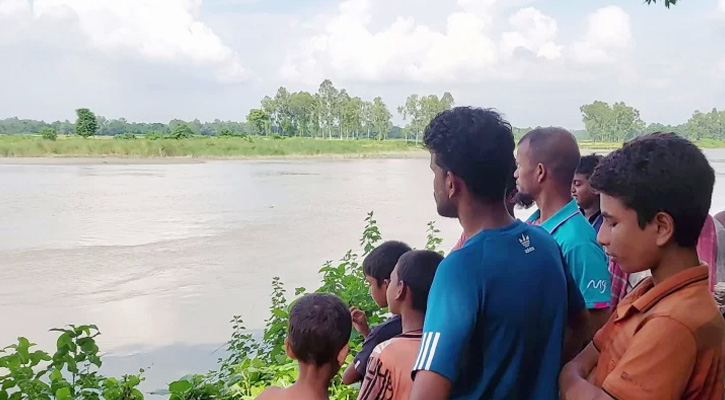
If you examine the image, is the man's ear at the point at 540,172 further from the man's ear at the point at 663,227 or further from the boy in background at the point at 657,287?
the man's ear at the point at 663,227

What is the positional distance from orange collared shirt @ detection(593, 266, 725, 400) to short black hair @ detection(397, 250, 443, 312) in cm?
62

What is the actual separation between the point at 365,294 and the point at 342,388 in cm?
113

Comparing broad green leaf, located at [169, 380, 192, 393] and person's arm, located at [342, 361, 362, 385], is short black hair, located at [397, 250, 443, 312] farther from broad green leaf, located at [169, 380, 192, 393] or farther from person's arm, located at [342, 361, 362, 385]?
broad green leaf, located at [169, 380, 192, 393]

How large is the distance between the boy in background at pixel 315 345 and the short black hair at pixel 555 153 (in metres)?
0.83

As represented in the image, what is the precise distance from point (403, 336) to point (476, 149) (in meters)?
0.66

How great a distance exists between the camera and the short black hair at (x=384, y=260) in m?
2.50

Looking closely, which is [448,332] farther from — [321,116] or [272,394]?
[321,116]

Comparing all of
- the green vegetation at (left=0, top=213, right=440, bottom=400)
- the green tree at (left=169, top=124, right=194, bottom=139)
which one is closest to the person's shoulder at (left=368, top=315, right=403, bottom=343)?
the green vegetation at (left=0, top=213, right=440, bottom=400)

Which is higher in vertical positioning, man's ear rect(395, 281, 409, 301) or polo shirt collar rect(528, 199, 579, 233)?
polo shirt collar rect(528, 199, 579, 233)

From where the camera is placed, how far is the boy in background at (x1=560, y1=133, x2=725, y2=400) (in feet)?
4.52

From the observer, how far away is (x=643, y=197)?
1.50m

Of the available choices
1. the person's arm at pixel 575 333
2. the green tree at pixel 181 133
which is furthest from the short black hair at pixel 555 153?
the green tree at pixel 181 133

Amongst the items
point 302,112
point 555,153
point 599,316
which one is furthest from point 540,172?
point 302,112

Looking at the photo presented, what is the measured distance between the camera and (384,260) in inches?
98.4
